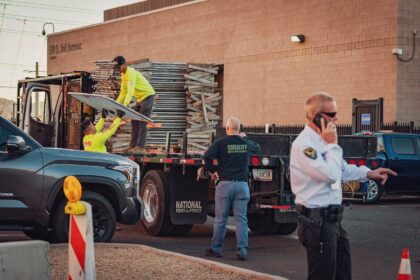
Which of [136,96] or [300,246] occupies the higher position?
[136,96]

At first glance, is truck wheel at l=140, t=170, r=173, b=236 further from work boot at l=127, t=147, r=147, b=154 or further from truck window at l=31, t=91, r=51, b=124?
truck window at l=31, t=91, r=51, b=124

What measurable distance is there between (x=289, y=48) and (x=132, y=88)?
26234 mm

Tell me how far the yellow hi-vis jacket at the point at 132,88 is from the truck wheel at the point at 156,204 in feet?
5.71

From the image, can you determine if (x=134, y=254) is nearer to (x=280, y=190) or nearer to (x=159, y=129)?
(x=280, y=190)

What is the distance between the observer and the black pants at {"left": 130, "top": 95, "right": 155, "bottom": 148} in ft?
58.8

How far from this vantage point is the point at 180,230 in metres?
16.6

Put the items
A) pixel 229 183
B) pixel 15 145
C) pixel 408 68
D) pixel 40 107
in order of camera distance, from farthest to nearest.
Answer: pixel 408 68, pixel 40 107, pixel 229 183, pixel 15 145

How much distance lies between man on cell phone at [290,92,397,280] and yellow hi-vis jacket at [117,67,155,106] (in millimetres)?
10349

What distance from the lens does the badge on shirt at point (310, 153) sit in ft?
24.5

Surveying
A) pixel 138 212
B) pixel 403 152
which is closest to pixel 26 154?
pixel 138 212

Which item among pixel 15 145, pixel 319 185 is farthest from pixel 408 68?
pixel 319 185

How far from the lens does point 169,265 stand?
11984 mm

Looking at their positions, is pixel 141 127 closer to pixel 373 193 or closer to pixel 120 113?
pixel 120 113

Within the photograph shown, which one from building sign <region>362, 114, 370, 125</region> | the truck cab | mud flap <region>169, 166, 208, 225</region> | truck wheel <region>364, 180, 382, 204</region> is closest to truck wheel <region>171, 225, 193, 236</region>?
mud flap <region>169, 166, 208, 225</region>
